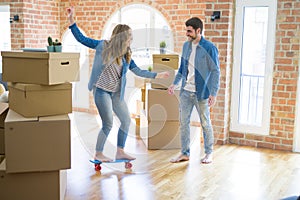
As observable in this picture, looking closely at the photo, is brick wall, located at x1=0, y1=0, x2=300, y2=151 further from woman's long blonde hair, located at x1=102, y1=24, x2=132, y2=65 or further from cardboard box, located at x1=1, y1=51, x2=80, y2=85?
cardboard box, located at x1=1, y1=51, x2=80, y2=85

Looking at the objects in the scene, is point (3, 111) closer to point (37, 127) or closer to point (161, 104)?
point (37, 127)

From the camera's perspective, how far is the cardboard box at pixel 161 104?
172 inches

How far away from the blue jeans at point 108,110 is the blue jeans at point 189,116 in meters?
0.65

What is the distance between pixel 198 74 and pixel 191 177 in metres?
0.99

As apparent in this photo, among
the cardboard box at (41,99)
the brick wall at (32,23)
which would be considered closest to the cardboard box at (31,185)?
the cardboard box at (41,99)

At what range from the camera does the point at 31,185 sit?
272 cm

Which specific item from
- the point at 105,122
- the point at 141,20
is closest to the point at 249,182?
the point at 105,122

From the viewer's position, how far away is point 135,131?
5.12 m

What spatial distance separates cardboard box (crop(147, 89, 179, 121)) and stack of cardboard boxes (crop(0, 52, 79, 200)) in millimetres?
1630

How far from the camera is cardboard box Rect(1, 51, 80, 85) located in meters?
2.69

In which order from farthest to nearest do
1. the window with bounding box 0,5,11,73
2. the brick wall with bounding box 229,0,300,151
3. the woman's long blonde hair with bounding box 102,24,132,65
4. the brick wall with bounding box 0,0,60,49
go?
the window with bounding box 0,5,11,73 → the brick wall with bounding box 0,0,60,49 → the brick wall with bounding box 229,0,300,151 → the woman's long blonde hair with bounding box 102,24,132,65

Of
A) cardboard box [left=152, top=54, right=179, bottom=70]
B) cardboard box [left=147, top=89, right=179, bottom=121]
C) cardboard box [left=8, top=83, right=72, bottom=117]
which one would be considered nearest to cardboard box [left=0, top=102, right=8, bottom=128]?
cardboard box [left=8, top=83, right=72, bottom=117]

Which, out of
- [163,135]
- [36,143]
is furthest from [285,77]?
[36,143]

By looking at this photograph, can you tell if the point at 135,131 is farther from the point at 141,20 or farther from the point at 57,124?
the point at 57,124
